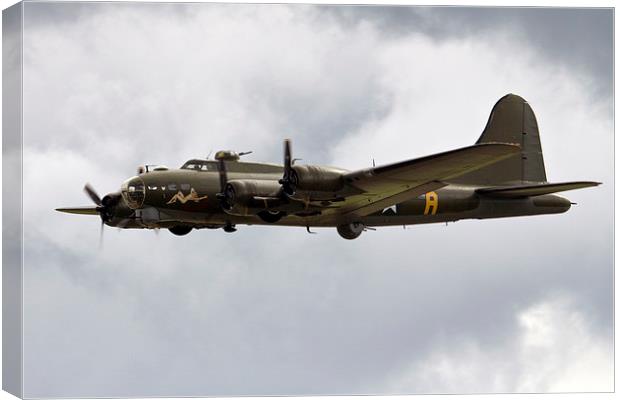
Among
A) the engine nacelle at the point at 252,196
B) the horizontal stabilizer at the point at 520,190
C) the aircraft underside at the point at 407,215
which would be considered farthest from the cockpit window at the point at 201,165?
the horizontal stabilizer at the point at 520,190

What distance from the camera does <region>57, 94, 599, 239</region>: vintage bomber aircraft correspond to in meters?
18.6

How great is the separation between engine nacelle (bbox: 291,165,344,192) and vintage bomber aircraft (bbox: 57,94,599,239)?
2cm

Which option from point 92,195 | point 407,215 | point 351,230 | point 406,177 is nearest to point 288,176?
point 406,177

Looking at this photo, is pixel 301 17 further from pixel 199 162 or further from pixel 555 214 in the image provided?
pixel 555 214

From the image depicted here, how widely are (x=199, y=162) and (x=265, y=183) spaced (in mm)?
1859

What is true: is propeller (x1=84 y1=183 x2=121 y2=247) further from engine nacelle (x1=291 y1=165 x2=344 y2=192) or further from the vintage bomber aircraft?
engine nacelle (x1=291 y1=165 x2=344 y2=192)

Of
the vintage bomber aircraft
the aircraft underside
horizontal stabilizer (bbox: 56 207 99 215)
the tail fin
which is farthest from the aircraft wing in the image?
horizontal stabilizer (bbox: 56 207 99 215)

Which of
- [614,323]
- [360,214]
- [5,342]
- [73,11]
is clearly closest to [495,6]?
[360,214]

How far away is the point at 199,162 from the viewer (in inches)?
806

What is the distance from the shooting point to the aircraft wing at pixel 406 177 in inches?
681

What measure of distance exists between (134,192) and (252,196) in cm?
255

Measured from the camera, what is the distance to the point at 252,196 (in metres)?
19.1

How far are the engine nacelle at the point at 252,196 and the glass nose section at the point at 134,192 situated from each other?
1.89 m

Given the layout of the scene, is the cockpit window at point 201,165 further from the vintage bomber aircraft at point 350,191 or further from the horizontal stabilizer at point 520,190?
the horizontal stabilizer at point 520,190
